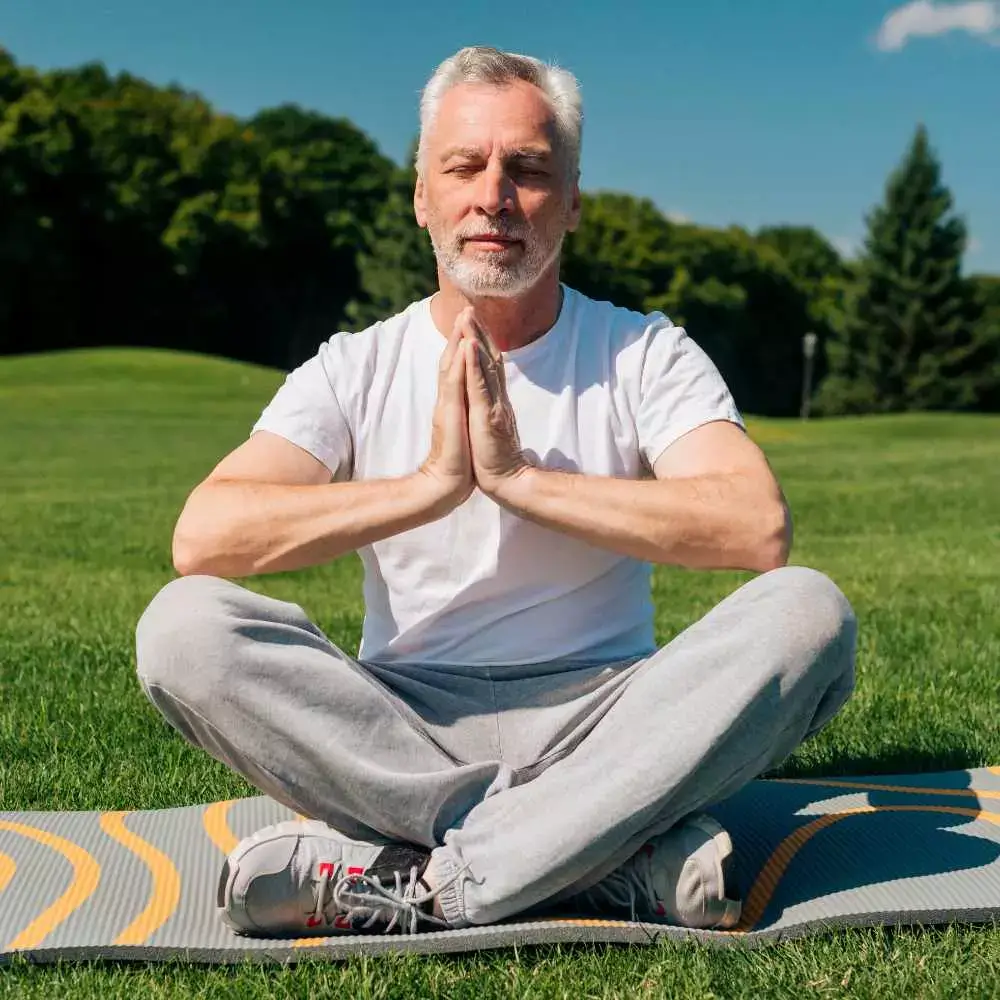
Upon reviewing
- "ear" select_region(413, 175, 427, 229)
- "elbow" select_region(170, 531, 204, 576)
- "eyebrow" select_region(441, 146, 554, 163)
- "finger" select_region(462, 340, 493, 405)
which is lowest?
"elbow" select_region(170, 531, 204, 576)

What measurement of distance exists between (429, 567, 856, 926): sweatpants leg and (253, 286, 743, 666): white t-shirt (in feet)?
1.20

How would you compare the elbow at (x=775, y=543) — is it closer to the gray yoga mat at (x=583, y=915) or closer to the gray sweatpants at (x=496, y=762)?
the gray sweatpants at (x=496, y=762)

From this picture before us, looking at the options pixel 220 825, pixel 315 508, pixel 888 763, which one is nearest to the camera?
pixel 315 508

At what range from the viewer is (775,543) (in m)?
2.65

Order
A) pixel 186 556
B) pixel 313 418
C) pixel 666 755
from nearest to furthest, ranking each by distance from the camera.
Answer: pixel 666 755
pixel 186 556
pixel 313 418

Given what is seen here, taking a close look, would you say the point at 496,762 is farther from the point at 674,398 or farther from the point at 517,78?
the point at 517,78

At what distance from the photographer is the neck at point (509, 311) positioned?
9.45 feet

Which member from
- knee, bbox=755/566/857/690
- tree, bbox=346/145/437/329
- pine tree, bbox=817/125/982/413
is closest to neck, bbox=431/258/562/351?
knee, bbox=755/566/857/690

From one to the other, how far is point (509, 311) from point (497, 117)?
1.39ft

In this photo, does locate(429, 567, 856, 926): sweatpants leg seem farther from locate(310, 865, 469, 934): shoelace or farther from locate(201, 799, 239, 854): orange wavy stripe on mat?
locate(201, 799, 239, 854): orange wavy stripe on mat

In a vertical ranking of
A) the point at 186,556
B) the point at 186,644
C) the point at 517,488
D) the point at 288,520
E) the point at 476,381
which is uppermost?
the point at 476,381

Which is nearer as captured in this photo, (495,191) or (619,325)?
(495,191)

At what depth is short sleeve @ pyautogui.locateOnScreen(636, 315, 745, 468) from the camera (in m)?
2.79

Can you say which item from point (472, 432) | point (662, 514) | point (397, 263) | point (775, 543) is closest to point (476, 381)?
point (472, 432)
